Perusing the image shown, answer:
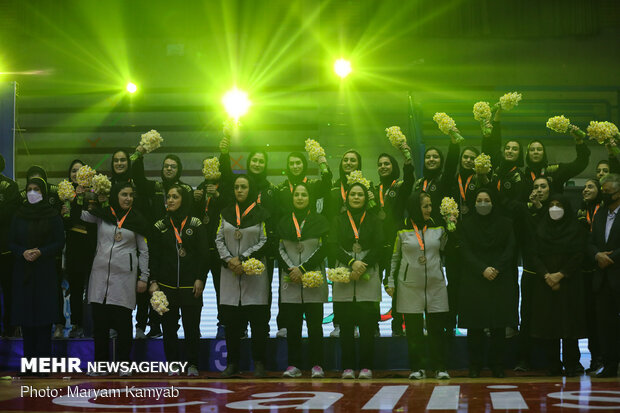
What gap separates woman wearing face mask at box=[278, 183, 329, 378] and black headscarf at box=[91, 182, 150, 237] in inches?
45.8

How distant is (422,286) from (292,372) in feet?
4.08

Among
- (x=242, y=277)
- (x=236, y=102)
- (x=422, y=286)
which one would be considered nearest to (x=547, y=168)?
(x=422, y=286)

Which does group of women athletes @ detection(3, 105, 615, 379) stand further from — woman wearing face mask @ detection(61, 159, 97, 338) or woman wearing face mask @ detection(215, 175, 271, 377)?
woman wearing face mask @ detection(61, 159, 97, 338)

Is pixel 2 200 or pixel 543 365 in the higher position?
pixel 2 200

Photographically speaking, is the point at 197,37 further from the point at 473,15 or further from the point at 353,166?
the point at 353,166

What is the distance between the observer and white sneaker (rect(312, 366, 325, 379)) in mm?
6270

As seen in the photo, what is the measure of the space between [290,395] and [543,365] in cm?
249

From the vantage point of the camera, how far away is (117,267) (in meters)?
6.51

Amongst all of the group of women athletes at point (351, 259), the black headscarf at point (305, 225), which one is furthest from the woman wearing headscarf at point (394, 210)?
the black headscarf at point (305, 225)

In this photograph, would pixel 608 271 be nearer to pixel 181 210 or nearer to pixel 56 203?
pixel 181 210

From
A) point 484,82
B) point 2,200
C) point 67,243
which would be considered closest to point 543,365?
point 67,243

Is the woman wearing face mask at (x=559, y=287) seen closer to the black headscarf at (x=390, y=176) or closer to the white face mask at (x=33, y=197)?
the black headscarf at (x=390, y=176)

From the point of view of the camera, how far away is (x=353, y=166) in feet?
22.7

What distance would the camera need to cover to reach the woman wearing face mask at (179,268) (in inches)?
255
